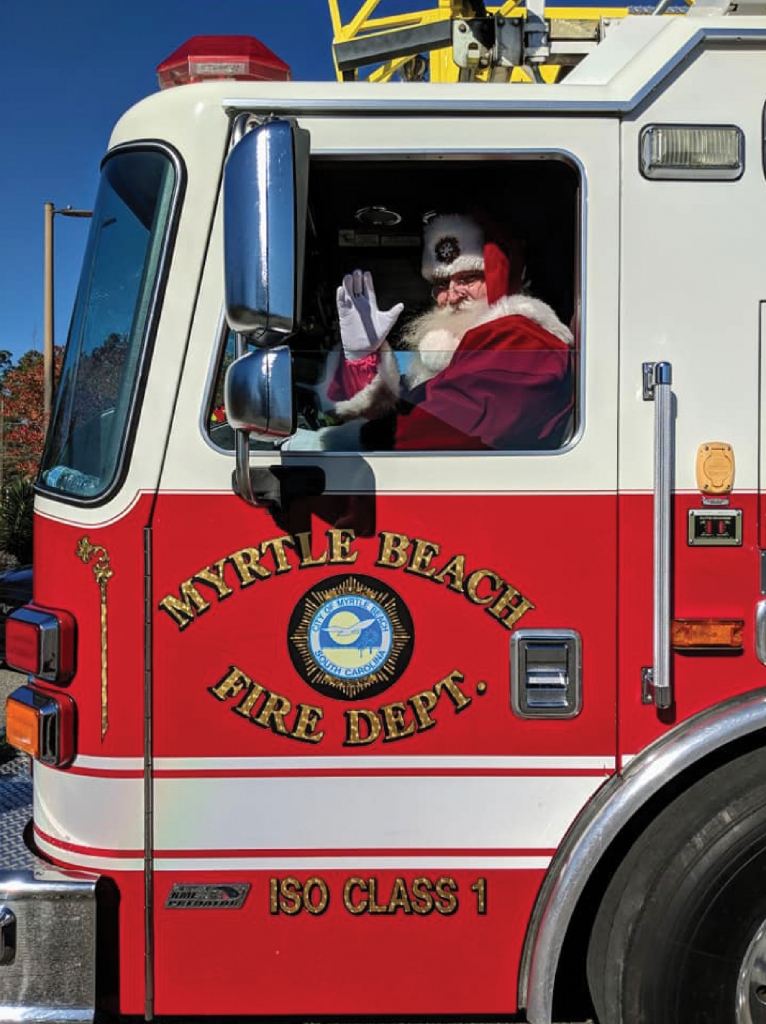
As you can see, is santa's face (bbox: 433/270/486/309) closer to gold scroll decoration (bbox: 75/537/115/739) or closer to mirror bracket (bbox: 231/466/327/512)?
mirror bracket (bbox: 231/466/327/512)

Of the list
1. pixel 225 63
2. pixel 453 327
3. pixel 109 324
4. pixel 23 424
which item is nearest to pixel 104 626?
pixel 109 324

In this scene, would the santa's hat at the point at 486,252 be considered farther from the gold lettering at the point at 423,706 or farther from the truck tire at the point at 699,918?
the truck tire at the point at 699,918

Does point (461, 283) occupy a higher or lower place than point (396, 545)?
higher

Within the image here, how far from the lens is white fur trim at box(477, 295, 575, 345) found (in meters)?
2.23

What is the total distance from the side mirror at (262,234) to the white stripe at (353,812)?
109 centimetres

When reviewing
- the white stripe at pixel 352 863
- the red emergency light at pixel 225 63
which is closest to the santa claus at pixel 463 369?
the red emergency light at pixel 225 63

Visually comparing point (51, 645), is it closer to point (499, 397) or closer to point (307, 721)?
point (307, 721)

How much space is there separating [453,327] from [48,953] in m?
1.82

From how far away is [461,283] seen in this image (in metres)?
2.34

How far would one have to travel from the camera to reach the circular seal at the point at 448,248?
2.32 m

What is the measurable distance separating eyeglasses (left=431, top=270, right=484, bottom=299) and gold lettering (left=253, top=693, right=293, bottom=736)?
3.71 feet

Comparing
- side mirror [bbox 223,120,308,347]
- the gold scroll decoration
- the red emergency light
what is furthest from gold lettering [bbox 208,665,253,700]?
the red emergency light

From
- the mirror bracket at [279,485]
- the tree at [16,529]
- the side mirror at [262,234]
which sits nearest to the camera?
the side mirror at [262,234]

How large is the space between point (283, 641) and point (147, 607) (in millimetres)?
339
